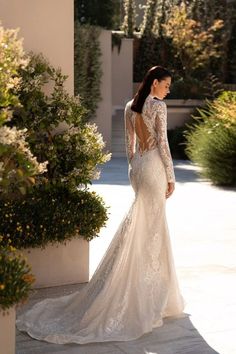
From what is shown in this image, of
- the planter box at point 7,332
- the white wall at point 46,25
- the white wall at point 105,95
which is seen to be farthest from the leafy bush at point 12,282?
the white wall at point 105,95

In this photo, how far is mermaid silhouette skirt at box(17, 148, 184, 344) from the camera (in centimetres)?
501

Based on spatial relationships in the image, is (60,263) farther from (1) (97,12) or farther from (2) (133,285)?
(1) (97,12)

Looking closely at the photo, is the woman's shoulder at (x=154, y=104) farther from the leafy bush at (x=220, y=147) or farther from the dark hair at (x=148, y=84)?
the leafy bush at (x=220, y=147)

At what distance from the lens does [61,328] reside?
500 centimetres

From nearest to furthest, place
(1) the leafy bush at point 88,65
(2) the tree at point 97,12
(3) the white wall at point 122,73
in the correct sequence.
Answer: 1. (1) the leafy bush at point 88,65
2. (2) the tree at point 97,12
3. (3) the white wall at point 122,73

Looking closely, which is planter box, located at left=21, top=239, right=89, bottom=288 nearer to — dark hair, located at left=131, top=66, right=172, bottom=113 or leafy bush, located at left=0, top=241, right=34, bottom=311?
dark hair, located at left=131, top=66, right=172, bottom=113

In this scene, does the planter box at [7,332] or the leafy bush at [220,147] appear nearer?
the planter box at [7,332]

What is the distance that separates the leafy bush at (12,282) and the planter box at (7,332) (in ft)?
0.24

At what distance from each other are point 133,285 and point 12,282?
1646 millimetres

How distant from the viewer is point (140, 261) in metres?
5.27

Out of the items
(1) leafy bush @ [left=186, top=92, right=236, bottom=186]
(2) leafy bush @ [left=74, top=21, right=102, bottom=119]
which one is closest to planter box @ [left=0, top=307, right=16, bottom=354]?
(1) leafy bush @ [left=186, top=92, right=236, bottom=186]

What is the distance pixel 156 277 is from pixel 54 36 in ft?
7.74

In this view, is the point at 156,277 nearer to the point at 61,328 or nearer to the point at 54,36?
the point at 61,328

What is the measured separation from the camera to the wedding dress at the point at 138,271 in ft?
16.6
